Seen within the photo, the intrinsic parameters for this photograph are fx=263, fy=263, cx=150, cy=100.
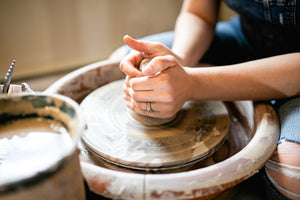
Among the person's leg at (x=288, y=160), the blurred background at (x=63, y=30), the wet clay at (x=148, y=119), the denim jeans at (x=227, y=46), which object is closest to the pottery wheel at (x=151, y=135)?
the wet clay at (x=148, y=119)

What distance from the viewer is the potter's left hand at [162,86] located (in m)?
0.80

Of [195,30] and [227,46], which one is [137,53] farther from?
[227,46]

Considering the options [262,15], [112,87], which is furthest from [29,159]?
[262,15]

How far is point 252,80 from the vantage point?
0.91 meters

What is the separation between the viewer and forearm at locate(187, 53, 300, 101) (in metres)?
0.88

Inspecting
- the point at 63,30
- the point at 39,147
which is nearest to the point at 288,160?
the point at 39,147

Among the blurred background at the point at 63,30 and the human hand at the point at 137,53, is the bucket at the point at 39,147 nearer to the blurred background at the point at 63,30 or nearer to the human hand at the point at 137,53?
the human hand at the point at 137,53

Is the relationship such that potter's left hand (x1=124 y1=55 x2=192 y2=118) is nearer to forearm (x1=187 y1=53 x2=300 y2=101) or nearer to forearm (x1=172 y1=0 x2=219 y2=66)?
forearm (x1=187 y1=53 x2=300 y2=101)

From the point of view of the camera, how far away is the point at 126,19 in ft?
7.79

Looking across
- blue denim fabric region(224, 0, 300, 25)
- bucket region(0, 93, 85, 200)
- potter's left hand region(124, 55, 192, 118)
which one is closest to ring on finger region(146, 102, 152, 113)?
potter's left hand region(124, 55, 192, 118)

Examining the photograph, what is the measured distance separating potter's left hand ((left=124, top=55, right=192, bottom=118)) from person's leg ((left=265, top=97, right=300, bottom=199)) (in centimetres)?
34

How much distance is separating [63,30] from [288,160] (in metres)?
1.89

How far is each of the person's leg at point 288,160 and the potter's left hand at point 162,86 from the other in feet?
1.11

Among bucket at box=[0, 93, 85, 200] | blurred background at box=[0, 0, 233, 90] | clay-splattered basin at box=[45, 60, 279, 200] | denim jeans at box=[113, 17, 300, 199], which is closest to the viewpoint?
bucket at box=[0, 93, 85, 200]
